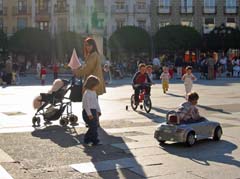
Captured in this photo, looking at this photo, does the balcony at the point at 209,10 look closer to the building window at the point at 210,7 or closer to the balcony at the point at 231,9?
the building window at the point at 210,7

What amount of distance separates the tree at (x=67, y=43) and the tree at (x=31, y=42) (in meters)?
1.34

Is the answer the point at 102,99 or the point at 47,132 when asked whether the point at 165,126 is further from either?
the point at 102,99

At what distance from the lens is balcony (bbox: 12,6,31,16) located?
73.8 metres

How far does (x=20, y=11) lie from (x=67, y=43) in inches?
502

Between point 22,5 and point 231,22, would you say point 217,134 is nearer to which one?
point 231,22

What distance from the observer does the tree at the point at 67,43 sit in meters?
64.7

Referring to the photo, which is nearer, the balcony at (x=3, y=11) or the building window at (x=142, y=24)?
the building window at (x=142, y=24)

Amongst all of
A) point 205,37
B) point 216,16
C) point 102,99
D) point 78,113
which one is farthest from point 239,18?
point 78,113

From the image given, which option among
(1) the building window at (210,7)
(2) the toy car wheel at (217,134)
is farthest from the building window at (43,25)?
(2) the toy car wheel at (217,134)

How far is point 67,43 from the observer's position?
214ft

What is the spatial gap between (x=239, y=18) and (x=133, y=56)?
48.8 ft

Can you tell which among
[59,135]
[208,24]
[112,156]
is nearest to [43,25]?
[208,24]

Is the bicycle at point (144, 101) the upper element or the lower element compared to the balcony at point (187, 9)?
lower

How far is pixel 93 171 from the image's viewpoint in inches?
322
